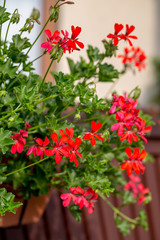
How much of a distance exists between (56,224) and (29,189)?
0.37 meters

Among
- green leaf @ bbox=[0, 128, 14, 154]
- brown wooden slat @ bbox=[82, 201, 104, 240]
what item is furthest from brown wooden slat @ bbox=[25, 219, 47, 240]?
green leaf @ bbox=[0, 128, 14, 154]

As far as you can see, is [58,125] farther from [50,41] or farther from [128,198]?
[128,198]

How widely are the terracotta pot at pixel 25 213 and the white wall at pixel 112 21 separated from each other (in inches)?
106

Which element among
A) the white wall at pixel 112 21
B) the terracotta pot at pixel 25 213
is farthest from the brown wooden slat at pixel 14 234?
the white wall at pixel 112 21

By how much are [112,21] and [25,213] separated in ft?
12.9

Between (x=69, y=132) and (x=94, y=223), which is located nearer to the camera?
(x=69, y=132)

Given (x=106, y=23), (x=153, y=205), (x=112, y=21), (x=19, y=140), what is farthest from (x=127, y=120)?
(x=112, y=21)

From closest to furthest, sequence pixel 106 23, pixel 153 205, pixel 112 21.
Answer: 1. pixel 153 205
2. pixel 106 23
3. pixel 112 21

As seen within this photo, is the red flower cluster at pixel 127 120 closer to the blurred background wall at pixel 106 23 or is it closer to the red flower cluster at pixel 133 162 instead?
the red flower cluster at pixel 133 162

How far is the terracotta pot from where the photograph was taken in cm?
78

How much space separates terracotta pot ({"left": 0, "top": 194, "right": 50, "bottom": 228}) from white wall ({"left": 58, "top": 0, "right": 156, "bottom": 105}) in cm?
270

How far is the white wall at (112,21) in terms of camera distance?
3943mm

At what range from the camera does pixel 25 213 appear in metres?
0.82

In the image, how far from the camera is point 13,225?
810 mm
